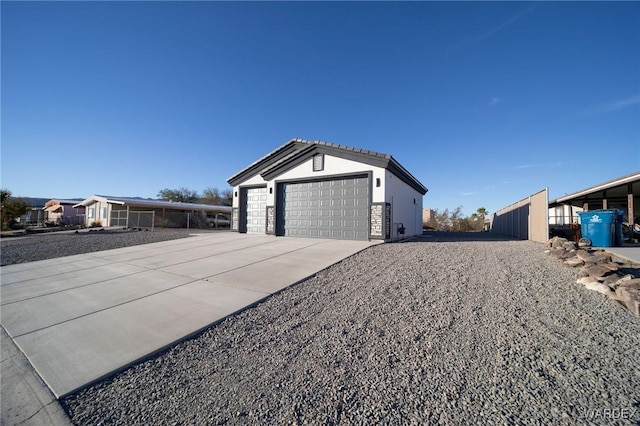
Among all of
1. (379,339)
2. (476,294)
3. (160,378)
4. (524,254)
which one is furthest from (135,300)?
(524,254)

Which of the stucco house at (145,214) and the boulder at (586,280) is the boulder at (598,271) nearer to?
the boulder at (586,280)

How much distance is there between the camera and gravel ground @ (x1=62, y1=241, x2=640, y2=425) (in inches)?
74.7

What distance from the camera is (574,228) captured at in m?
12.0

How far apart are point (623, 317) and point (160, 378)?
5.75 metres

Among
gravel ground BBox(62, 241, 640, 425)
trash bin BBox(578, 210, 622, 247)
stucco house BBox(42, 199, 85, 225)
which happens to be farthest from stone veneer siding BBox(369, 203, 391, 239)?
stucco house BBox(42, 199, 85, 225)

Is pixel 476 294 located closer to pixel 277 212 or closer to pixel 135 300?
pixel 135 300

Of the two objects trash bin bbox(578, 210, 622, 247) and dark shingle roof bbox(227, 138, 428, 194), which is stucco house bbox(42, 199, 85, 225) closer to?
dark shingle roof bbox(227, 138, 428, 194)

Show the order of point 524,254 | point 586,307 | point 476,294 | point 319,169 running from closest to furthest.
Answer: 1. point 586,307
2. point 476,294
3. point 524,254
4. point 319,169

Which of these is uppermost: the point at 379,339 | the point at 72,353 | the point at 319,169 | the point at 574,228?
the point at 319,169

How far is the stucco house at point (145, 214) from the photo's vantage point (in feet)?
77.3

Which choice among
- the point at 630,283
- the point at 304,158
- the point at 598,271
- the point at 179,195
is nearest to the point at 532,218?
the point at 598,271

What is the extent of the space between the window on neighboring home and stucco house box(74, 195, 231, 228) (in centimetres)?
1689

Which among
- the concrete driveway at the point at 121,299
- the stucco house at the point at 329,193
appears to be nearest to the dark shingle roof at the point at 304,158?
the stucco house at the point at 329,193

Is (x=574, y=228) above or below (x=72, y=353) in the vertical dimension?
above
